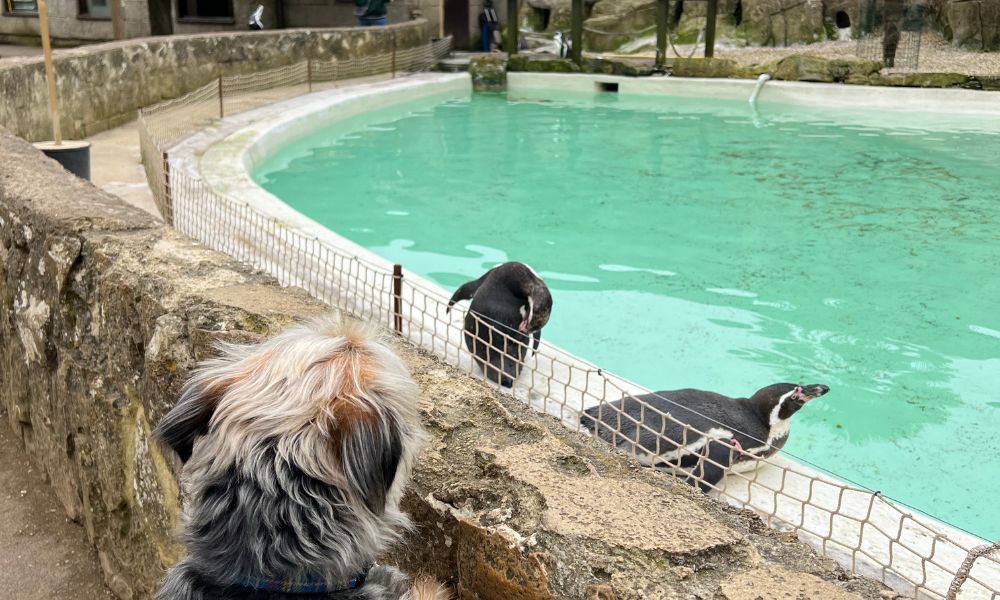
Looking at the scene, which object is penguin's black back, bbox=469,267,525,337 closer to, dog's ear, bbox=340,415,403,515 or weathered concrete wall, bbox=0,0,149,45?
dog's ear, bbox=340,415,403,515

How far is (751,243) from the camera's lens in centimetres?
819

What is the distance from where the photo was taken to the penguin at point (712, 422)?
3.24 m

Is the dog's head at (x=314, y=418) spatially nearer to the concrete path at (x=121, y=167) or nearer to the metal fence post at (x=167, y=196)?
the metal fence post at (x=167, y=196)

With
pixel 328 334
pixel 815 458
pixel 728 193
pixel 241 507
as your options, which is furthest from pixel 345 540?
pixel 728 193

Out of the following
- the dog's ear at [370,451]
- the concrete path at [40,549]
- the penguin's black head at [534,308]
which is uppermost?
the dog's ear at [370,451]

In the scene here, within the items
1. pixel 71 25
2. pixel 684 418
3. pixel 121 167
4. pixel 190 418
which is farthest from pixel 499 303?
pixel 71 25

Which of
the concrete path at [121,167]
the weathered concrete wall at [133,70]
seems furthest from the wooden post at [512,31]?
the concrete path at [121,167]

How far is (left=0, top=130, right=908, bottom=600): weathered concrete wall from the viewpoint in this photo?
4.92ft

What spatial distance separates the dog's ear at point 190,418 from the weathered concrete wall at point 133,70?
736cm

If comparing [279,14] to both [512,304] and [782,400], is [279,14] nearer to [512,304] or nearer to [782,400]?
[512,304]

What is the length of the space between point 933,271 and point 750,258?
1.46 metres

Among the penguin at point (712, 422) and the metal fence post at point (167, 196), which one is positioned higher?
the metal fence post at point (167, 196)

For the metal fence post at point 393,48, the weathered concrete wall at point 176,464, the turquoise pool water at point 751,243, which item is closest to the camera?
the weathered concrete wall at point 176,464

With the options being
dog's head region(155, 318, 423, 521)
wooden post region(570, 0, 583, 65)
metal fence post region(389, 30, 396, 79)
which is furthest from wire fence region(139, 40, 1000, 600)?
wooden post region(570, 0, 583, 65)
